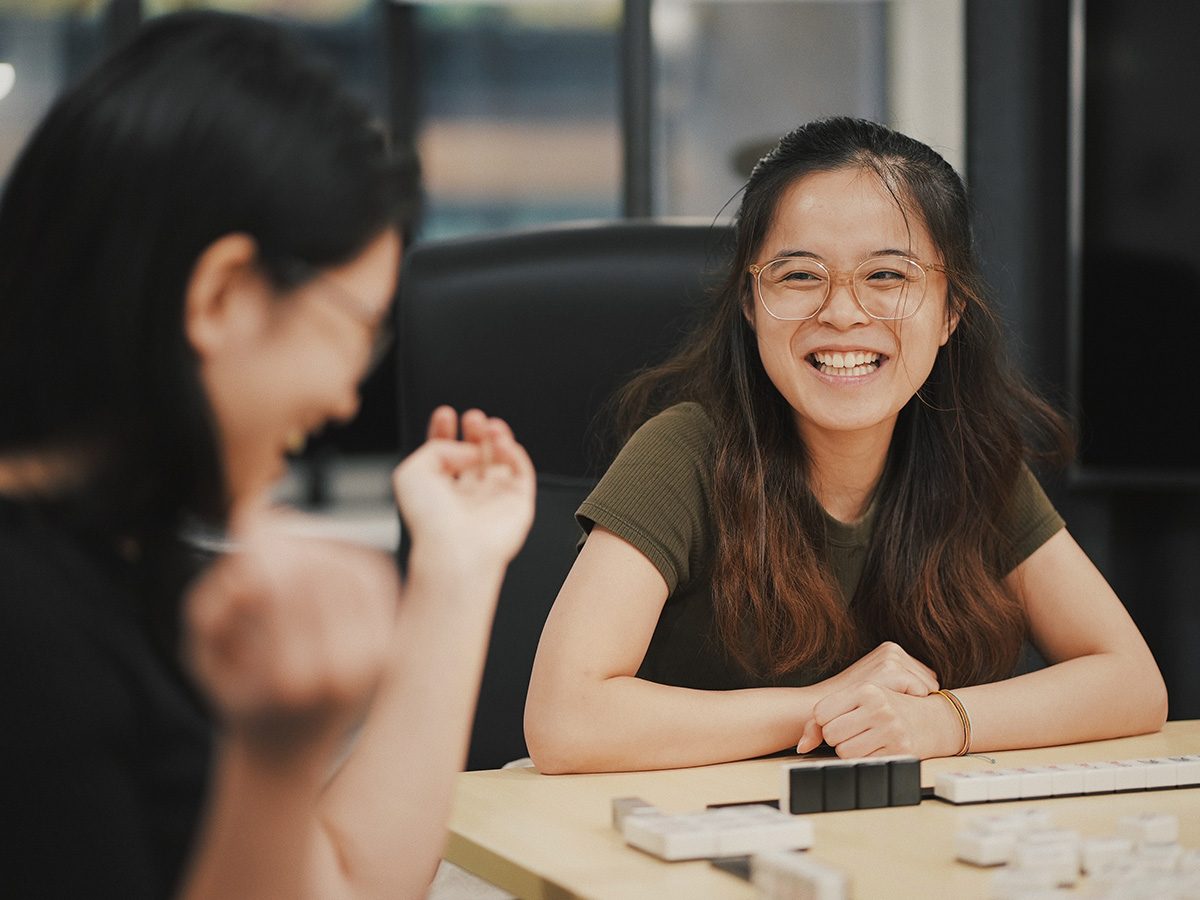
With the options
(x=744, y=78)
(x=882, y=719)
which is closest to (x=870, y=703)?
(x=882, y=719)

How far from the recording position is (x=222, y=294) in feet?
2.44

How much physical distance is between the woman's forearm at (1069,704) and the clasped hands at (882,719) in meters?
0.04

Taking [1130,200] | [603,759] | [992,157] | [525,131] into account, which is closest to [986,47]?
[992,157]

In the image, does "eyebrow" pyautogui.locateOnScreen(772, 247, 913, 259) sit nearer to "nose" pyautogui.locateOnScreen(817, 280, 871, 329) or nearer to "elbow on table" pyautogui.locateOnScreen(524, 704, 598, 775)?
"nose" pyautogui.locateOnScreen(817, 280, 871, 329)

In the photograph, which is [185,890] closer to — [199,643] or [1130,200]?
[199,643]

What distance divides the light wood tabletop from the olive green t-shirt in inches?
9.9

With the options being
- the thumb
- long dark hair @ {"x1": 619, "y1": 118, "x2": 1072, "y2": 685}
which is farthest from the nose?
the thumb

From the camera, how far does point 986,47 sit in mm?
2723

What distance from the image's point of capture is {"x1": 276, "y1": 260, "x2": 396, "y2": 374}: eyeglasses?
0.76 m

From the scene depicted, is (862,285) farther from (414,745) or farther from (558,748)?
(414,745)

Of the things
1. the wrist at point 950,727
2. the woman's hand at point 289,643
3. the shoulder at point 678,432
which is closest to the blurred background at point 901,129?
the woman's hand at point 289,643

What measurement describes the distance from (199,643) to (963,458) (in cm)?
116

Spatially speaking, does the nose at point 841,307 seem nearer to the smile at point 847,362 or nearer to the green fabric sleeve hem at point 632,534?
the smile at point 847,362

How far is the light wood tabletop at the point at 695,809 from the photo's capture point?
0.90 m
